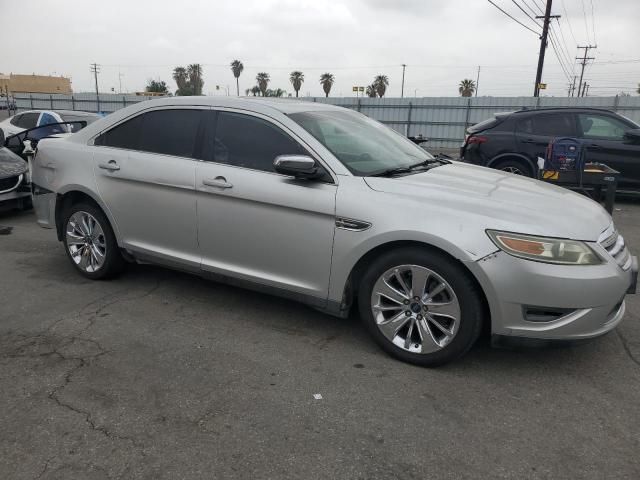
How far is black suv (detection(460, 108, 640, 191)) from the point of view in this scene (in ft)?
28.3

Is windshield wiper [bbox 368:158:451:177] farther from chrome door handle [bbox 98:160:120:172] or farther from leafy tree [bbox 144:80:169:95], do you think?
leafy tree [bbox 144:80:169:95]

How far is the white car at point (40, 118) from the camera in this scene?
10953 millimetres

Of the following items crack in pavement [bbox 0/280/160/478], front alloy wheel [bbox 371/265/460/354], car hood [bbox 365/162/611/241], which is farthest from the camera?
front alloy wheel [bbox 371/265/460/354]

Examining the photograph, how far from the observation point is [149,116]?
429 centimetres

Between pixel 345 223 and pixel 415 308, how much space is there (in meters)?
0.69

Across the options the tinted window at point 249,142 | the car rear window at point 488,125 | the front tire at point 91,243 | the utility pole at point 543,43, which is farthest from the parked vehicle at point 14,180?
the utility pole at point 543,43

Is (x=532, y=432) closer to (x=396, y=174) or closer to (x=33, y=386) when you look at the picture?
(x=396, y=174)

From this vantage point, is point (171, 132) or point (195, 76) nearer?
point (171, 132)

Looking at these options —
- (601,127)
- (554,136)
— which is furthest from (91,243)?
(601,127)

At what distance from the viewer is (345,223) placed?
3.27 m

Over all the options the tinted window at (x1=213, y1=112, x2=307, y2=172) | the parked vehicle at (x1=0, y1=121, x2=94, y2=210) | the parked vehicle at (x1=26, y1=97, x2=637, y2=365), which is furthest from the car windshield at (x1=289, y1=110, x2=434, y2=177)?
the parked vehicle at (x1=0, y1=121, x2=94, y2=210)

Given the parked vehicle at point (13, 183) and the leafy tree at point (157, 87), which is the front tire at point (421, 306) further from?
the leafy tree at point (157, 87)

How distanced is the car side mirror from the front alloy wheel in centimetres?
82

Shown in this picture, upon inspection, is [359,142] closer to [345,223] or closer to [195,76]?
[345,223]
